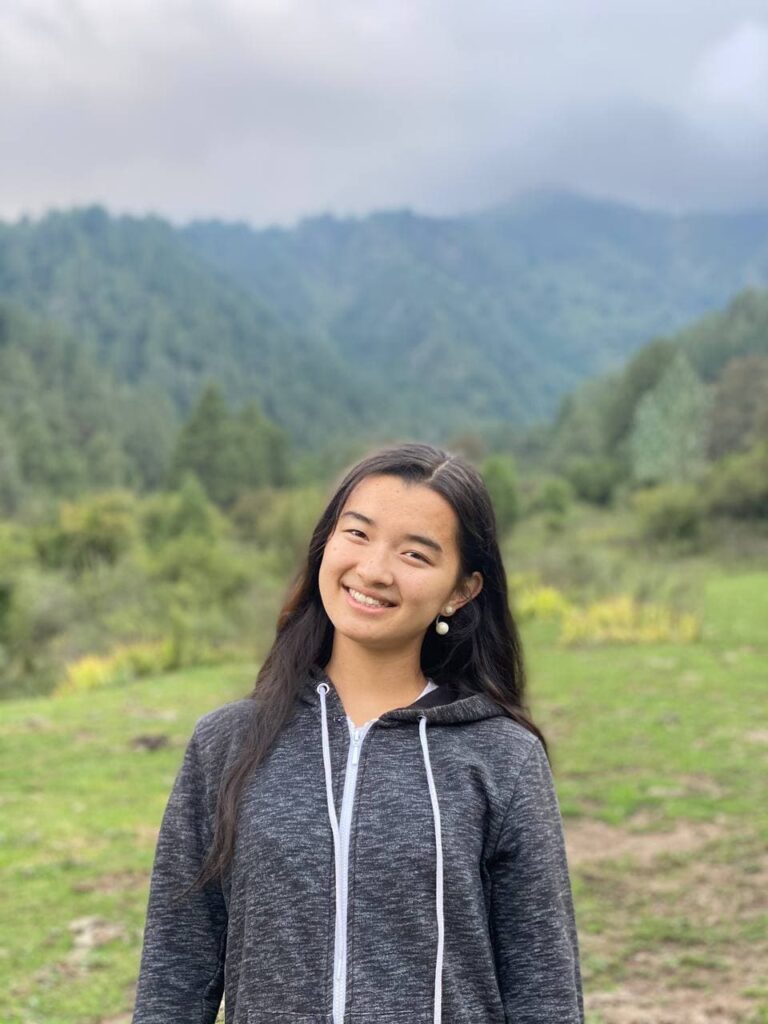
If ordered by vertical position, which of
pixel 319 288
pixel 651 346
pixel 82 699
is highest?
pixel 319 288

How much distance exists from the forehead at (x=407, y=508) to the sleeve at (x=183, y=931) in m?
0.53

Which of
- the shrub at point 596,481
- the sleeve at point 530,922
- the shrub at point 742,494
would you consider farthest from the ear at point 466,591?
the shrub at point 596,481

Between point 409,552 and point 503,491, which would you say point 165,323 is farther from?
point 409,552

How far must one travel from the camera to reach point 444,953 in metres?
1.45

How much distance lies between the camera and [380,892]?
1.46 metres

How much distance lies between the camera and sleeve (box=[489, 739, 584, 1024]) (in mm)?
1480

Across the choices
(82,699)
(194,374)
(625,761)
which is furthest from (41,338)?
(625,761)

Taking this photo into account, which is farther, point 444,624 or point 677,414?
point 677,414

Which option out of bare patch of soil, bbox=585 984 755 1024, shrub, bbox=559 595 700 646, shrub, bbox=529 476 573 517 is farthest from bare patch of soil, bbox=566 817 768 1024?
shrub, bbox=529 476 573 517

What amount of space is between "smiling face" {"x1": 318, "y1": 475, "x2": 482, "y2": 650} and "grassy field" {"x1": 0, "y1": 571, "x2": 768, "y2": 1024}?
8.59 feet

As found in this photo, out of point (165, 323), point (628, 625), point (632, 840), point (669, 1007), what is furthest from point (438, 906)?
point (165, 323)

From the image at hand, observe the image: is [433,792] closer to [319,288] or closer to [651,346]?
[651,346]

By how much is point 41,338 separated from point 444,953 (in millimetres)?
69367

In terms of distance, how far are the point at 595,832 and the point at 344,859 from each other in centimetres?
441
